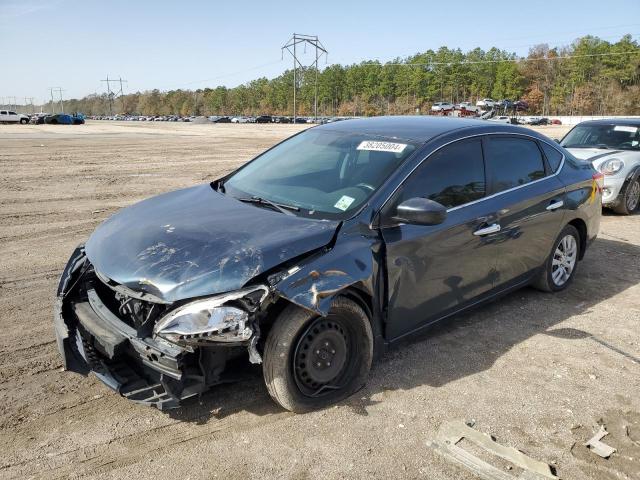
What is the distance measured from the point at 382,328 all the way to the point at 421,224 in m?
0.71

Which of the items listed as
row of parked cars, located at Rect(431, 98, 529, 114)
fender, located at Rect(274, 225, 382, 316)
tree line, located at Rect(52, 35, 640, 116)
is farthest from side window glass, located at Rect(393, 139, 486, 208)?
tree line, located at Rect(52, 35, 640, 116)

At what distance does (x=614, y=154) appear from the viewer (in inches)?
354

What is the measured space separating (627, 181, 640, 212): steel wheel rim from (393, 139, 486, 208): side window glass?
Result: 6375mm

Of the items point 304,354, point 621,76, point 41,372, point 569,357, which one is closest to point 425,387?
point 304,354

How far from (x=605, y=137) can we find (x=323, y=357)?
883 cm

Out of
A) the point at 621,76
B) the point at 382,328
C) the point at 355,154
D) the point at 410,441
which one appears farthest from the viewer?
the point at 621,76

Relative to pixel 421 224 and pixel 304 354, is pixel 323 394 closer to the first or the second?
pixel 304 354

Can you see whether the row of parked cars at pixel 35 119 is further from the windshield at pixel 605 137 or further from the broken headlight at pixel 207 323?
the broken headlight at pixel 207 323

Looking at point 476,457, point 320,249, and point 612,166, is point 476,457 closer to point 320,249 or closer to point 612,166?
point 320,249

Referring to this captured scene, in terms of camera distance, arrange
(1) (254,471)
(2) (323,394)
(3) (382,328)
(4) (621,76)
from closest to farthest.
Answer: (1) (254,471)
(2) (323,394)
(3) (382,328)
(4) (621,76)

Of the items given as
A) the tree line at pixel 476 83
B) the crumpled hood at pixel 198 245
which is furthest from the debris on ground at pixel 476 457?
the tree line at pixel 476 83

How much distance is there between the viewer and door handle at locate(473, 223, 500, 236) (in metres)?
3.90

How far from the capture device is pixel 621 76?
95500mm

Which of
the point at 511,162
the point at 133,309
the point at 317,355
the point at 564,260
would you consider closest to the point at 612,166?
the point at 564,260
